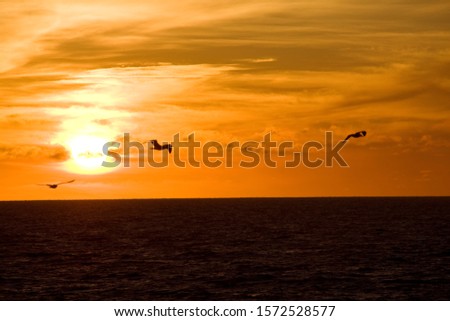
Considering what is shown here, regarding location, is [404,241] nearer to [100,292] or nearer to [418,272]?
[418,272]

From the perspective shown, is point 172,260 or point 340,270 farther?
point 172,260

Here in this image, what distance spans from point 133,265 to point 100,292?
21.0m

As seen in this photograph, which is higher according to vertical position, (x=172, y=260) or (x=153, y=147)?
(x=153, y=147)

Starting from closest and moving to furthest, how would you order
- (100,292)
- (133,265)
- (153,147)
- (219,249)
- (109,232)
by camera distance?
(153,147), (100,292), (133,265), (219,249), (109,232)

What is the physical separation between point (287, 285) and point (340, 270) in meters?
13.4

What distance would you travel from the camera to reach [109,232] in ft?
579

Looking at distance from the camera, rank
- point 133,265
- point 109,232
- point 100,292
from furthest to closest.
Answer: point 109,232 < point 133,265 < point 100,292

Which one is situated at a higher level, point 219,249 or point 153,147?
point 153,147
